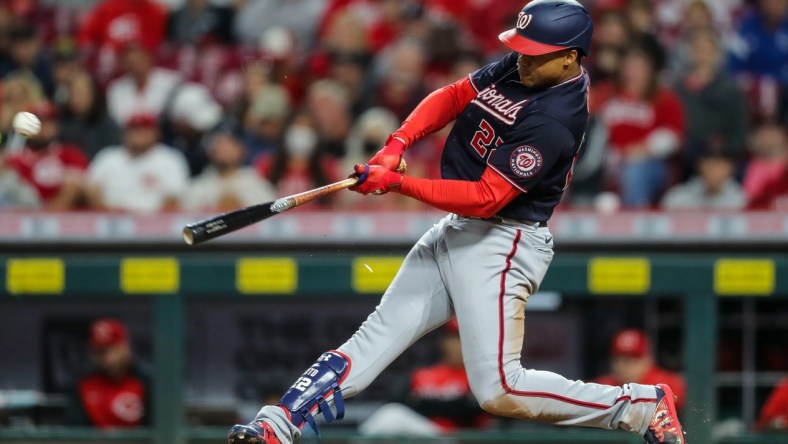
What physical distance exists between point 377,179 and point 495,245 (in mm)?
485

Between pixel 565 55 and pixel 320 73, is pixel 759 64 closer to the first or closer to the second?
pixel 320 73

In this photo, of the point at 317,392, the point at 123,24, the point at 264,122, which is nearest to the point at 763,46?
the point at 264,122

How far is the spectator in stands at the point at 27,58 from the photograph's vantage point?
8109mm

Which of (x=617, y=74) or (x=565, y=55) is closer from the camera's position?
(x=565, y=55)

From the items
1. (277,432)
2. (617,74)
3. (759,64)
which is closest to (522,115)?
(277,432)

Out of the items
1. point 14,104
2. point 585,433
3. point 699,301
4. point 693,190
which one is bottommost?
point 585,433

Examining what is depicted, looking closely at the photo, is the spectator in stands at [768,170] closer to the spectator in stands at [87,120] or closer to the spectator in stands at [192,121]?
the spectator in stands at [192,121]

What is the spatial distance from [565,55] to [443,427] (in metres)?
2.55

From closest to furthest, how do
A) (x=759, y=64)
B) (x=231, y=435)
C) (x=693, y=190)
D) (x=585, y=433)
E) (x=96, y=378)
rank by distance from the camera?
(x=231, y=435), (x=585, y=433), (x=96, y=378), (x=693, y=190), (x=759, y=64)

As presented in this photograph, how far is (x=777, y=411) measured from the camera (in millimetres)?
5797

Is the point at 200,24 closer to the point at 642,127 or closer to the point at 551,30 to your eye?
A: the point at 642,127

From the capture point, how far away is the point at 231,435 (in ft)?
12.5

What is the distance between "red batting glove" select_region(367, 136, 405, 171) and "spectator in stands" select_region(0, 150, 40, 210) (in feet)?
11.0

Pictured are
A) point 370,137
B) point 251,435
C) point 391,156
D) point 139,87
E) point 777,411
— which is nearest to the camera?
point 251,435
